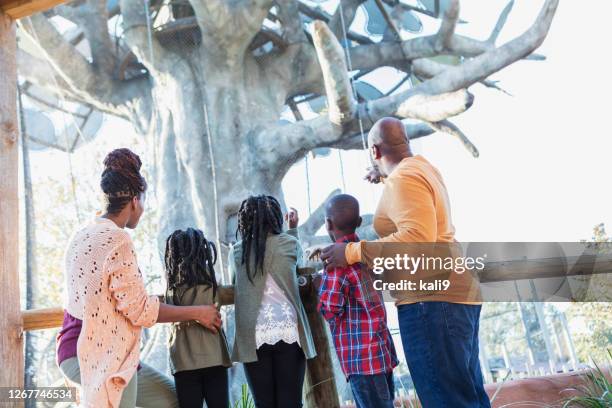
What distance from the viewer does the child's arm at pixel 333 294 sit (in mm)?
1941

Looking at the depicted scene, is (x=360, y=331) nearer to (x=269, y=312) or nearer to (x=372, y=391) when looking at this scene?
(x=372, y=391)

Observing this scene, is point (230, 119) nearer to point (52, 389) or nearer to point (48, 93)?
point (48, 93)

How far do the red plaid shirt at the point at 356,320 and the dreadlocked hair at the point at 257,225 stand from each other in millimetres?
304

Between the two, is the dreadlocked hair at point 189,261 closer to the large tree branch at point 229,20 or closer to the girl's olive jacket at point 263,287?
the girl's olive jacket at point 263,287

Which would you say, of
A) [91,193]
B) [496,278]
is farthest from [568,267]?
[91,193]

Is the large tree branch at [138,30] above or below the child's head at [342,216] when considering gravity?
above

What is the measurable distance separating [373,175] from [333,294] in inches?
16.9

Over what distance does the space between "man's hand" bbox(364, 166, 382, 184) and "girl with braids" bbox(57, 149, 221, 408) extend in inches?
30.9

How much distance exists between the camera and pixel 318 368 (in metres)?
2.12

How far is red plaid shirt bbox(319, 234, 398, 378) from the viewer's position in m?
1.88

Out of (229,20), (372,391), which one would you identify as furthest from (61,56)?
(372,391)

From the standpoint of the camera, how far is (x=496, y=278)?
2088 mm

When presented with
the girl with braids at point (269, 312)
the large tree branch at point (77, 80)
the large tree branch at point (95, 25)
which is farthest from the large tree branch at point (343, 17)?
the girl with braids at point (269, 312)

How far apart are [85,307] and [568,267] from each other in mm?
1704
